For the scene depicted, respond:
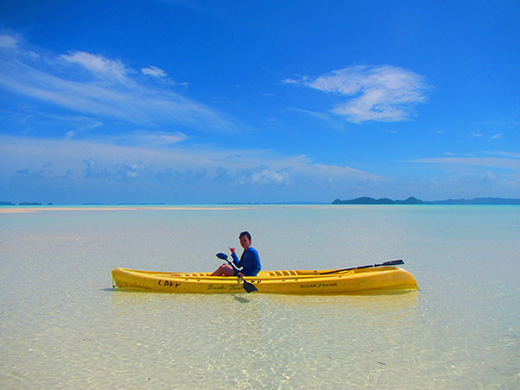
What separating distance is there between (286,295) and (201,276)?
1.94 m

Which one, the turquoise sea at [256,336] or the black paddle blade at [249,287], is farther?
the black paddle blade at [249,287]

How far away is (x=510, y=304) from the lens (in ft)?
25.9

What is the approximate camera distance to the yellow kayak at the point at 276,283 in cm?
854

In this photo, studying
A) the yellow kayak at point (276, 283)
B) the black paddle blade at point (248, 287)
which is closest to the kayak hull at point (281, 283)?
the yellow kayak at point (276, 283)

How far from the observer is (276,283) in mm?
8586

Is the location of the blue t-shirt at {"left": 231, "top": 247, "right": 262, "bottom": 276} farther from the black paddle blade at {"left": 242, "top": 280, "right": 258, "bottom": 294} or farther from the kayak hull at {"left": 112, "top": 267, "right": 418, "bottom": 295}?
the black paddle blade at {"left": 242, "top": 280, "right": 258, "bottom": 294}

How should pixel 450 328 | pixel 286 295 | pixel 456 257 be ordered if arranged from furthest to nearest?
pixel 456 257 → pixel 286 295 → pixel 450 328

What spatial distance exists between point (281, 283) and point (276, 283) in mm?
106

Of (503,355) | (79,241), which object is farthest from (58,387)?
(79,241)

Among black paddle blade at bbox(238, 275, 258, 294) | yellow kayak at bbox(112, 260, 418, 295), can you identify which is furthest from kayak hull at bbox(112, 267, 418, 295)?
black paddle blade at bbox(238, 275, 258, 294)

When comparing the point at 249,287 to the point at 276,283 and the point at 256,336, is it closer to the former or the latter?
the point at 276,283

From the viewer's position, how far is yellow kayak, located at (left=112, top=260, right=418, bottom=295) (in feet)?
28.0

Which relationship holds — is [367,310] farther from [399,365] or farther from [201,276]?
[201,276]

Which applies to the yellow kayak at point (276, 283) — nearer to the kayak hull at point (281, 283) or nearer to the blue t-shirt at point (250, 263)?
the kayak hull at point (281, 283)
